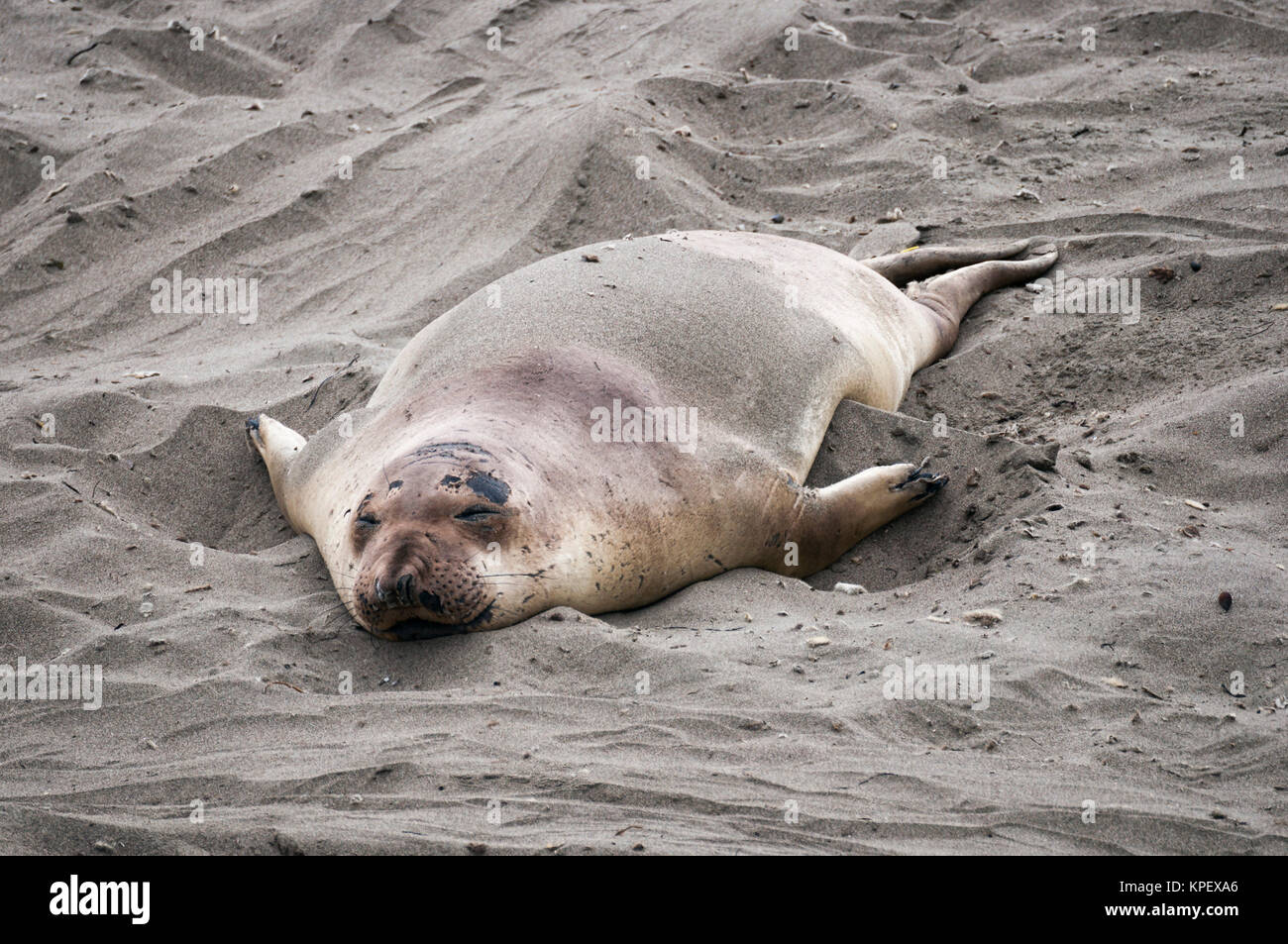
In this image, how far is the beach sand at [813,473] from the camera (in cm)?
271

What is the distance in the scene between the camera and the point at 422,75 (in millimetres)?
8031

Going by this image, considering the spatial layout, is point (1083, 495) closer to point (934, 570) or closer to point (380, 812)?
point (934, 570)

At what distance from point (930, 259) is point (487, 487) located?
313cm

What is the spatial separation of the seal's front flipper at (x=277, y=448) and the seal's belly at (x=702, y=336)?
14.7 inches

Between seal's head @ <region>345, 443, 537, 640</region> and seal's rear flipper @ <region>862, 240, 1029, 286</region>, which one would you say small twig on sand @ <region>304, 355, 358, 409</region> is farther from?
seal's rear flipper @ <region>862, 240, 1029, 286</region>

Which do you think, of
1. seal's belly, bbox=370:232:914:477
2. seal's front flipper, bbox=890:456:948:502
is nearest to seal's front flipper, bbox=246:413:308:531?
seal's belly, bbox=370:232:914:477

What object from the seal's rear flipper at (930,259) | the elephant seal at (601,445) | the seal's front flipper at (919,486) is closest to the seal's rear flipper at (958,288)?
the seal's rear flipper at (930,259)

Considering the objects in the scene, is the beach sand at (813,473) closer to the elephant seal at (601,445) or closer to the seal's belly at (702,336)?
the elephant seal at (601,445)

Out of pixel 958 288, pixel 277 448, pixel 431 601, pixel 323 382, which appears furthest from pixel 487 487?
pixel 958 288

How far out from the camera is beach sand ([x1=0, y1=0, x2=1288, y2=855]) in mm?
2715

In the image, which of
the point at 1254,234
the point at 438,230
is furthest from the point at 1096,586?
the point at 438,230

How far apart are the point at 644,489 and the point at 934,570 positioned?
35.1 inches

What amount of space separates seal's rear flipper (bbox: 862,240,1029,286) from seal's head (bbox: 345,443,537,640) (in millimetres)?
2870

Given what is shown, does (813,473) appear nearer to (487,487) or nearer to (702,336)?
(702,336)
